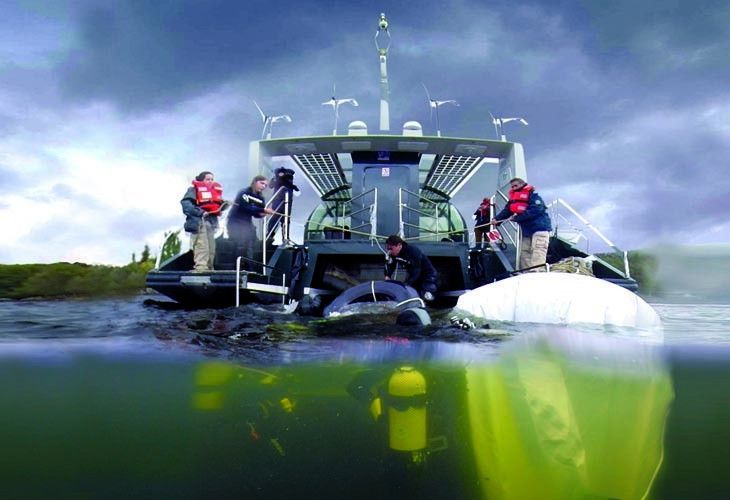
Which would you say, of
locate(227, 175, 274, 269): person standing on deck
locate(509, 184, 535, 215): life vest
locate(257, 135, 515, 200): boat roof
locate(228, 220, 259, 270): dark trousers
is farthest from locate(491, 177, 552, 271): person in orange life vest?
locate(228, 220, 259, 270): dark trousers

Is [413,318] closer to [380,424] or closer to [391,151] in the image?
[380,424]

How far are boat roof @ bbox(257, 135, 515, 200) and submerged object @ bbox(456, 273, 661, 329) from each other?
6.55 meters

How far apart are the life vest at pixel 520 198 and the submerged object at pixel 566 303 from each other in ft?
12.5

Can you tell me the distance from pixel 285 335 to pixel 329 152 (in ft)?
21.6

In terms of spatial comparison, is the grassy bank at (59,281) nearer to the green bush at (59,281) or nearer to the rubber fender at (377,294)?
the green bush at (59,281)

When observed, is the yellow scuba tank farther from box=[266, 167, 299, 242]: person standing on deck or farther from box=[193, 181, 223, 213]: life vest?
box=[266, 167, 299, 242]: person standing on deck

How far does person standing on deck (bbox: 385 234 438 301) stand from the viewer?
7980 mm

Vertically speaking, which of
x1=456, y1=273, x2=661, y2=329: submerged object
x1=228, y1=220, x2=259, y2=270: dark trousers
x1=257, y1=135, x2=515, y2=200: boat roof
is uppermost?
x1=257, y1=135, x2=515, y2=200: boat roof

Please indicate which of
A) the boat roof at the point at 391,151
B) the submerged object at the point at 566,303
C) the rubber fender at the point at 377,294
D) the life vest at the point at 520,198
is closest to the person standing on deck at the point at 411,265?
the rubber fender at the point at 377,294

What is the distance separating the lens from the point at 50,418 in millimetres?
8305

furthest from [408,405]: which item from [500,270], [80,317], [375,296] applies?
[80,317]

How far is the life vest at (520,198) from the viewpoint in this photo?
923 cm

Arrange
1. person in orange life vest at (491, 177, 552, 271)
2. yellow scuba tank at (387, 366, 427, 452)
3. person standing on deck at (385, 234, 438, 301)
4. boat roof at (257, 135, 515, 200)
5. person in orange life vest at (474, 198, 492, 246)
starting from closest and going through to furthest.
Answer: yellow scuba tank at (387, 366, 427, 452)
person standing on deck at (385, 234, 438, 301)
person in orange life vest at (491, 177, 552, 271)
boat roof at (257, 135, 515, 200)
person in orange life vest at (474, 198, 492, 246)

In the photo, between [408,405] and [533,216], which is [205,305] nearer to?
[408,405]
